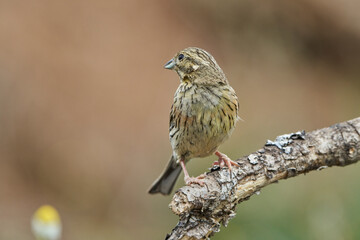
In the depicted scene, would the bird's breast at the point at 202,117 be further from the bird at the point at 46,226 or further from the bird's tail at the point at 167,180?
the bird at the point at 46,226

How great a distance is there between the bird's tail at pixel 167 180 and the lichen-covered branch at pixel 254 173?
131cm

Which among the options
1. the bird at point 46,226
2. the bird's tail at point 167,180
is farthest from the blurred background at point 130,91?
the bird at point 46,226

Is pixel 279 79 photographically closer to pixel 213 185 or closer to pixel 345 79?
pixel 345 79

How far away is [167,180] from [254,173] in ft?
5.11

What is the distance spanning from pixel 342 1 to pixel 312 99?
186 centimetres

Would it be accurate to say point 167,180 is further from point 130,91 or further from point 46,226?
point 130,91

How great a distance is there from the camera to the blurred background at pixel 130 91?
9.15 metres

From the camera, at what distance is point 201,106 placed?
16.3 feet

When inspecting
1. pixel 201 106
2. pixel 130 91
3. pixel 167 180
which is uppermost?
pixel 130 91

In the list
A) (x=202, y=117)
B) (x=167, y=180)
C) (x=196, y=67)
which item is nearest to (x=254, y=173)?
(x=202, y=117)

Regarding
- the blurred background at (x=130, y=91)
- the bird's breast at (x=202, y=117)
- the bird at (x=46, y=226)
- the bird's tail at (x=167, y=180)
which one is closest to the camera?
the bird at (x=46, y=226)

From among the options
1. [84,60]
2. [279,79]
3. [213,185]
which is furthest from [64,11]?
[213,185]

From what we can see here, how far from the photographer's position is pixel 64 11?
10.6 metres

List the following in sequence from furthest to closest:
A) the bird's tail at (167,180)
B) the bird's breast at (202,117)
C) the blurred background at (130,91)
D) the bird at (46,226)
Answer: the blurred background at (130,91), the bird's tail at (167,180), the bird's breast at (202,117), the bird at (46,226)
